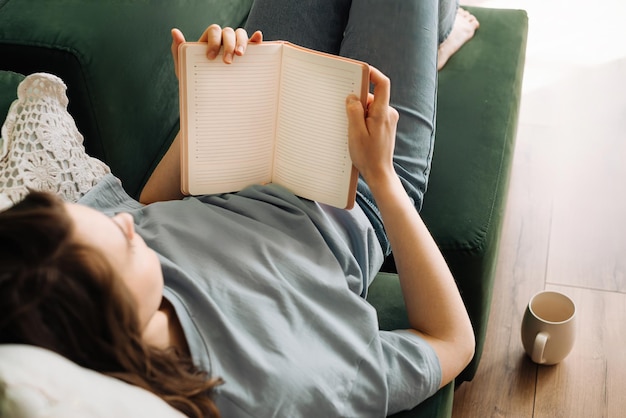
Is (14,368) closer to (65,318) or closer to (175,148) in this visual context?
(65,318)

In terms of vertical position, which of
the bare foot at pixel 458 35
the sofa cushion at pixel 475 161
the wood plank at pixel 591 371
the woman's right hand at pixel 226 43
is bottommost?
the wood plank at pixel 591 371

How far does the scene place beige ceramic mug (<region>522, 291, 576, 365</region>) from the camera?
149 centimetres

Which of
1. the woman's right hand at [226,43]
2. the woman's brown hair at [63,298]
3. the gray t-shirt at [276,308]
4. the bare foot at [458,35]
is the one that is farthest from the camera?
the bare foot at [458,35]

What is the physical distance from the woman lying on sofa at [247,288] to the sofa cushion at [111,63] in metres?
0.20

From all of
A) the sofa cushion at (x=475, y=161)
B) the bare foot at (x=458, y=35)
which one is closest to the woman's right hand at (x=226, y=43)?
the sofa cushion at (x=475, y=161)

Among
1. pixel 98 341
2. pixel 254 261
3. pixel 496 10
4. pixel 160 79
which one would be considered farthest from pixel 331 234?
pixel 496 10

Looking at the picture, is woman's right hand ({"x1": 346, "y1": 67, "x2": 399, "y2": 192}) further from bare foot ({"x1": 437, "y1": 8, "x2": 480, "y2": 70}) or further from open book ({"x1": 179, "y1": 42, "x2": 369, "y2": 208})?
bare foot ({"x1": 437, "y1": 8, "x2": 480, "y2": 70})

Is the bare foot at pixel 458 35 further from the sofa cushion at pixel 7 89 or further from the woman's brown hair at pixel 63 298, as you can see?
the woman's brown hair at pixel 63 298

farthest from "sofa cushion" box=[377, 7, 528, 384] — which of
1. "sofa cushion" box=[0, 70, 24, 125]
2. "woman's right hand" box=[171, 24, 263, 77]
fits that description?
"sofa cushion" box=[0, 70, 24, 125]

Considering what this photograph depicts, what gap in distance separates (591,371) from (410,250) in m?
0.74

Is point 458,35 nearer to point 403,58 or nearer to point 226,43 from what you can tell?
point 403,58

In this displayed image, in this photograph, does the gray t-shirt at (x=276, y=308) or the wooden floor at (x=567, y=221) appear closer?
the gray t-shirt at (x=276, y=308)

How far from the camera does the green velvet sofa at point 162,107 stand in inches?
51.0

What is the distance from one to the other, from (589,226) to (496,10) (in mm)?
622
